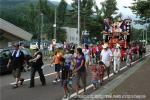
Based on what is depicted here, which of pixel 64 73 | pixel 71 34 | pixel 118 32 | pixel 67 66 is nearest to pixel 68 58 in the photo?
pixel 67 66

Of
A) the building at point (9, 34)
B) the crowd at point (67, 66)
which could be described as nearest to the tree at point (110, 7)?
the building at point (9, 34)

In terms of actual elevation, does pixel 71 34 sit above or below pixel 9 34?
below

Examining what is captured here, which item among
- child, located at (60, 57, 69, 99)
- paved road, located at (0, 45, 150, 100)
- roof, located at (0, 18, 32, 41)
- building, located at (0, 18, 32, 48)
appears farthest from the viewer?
building, located at (0, 18, 32, 48)

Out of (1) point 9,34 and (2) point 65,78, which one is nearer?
(2) point 65,78

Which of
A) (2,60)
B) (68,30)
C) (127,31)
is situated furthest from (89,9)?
(2,60)

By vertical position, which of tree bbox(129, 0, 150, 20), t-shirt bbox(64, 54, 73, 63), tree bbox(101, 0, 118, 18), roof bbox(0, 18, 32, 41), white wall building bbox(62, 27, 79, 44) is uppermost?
tree bbox(101, 0, 118, 18)

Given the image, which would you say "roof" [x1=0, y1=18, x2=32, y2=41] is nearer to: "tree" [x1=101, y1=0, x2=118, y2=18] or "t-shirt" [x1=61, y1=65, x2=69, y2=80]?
"t-shirt" [x1=61, y1=65, x2=69, y2=80]

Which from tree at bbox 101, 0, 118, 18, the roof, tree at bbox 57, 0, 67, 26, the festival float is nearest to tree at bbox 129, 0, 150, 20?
the festival float

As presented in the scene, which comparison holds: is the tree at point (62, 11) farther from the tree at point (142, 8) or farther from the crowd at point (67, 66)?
the crowd at point (67, 66)

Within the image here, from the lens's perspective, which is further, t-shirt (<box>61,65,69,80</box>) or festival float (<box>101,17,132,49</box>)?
festival float (<box>101,17,132,49</box>)

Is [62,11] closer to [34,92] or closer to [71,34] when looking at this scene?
[71,34]

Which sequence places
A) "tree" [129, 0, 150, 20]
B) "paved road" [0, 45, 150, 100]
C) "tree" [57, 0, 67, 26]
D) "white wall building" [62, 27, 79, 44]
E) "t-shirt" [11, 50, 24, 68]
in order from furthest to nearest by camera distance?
"tree" [57, 0, 67, 26] → "white wall building" [62, 27, 79, 44] → "tree" [129, 0, 150, 20] → "t-shirt" [11, 50, 24, 68] → "paved road" [0, 45, 150, 100]

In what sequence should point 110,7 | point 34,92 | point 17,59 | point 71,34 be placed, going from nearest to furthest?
point 34,92
point 17,59
point 110,7
point 71,34

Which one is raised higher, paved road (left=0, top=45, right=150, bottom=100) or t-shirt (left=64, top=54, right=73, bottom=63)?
t-shirt (left=64, top=54, right=73, bottom=63)
